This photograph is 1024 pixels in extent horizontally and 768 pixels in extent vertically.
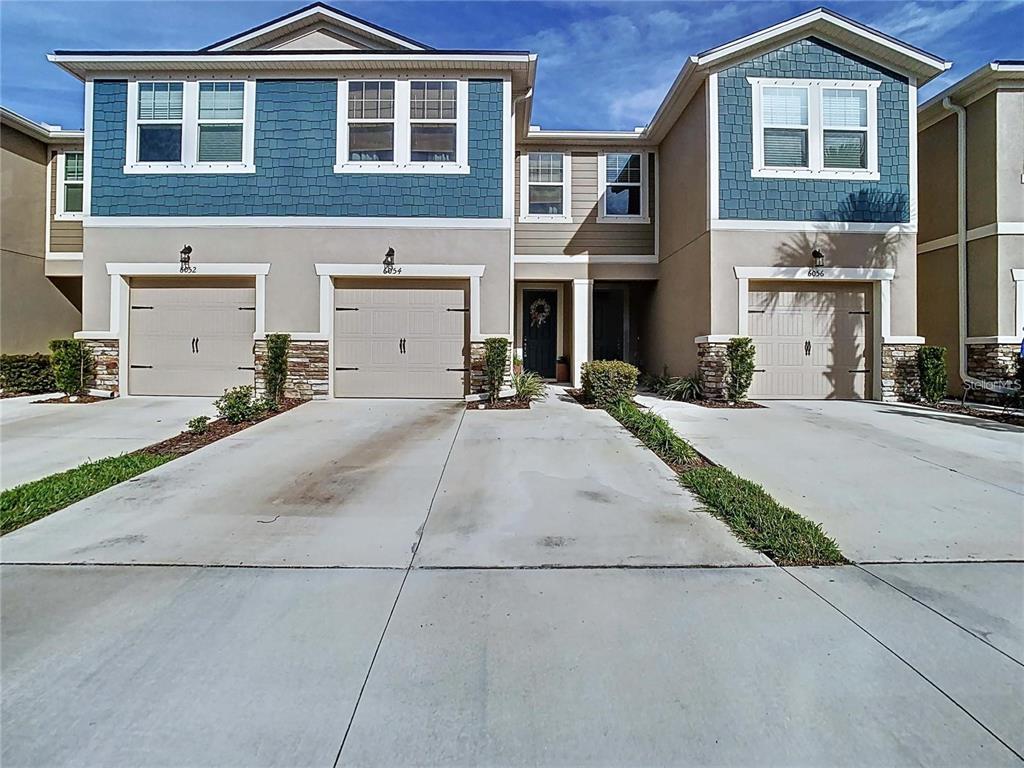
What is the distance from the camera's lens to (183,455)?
20.8ft

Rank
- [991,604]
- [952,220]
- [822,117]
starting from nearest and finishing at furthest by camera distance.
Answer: [991,604] < [822,117] < [952,220]

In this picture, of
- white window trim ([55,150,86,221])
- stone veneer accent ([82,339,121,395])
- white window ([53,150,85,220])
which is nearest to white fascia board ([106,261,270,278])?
stone veneer accent ([82,339,121,395])

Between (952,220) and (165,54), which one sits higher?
(165,54)

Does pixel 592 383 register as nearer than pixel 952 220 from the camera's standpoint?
Yes

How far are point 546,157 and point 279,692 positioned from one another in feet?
42.7

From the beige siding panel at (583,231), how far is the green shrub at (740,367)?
4323 mm

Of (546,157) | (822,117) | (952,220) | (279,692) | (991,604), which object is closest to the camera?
(279,692)

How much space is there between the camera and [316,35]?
11156mm

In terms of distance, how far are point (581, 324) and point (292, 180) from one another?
664cm

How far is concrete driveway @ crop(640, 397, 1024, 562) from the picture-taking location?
3975 millimetres

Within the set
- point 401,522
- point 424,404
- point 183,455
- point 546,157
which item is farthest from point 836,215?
point 183,455

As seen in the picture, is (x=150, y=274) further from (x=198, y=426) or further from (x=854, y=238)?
(x=854, y=238)

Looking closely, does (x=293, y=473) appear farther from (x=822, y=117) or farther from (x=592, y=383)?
(x=822, y=117)

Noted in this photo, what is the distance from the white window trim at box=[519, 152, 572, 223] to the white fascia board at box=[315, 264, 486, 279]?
3.77 metres
